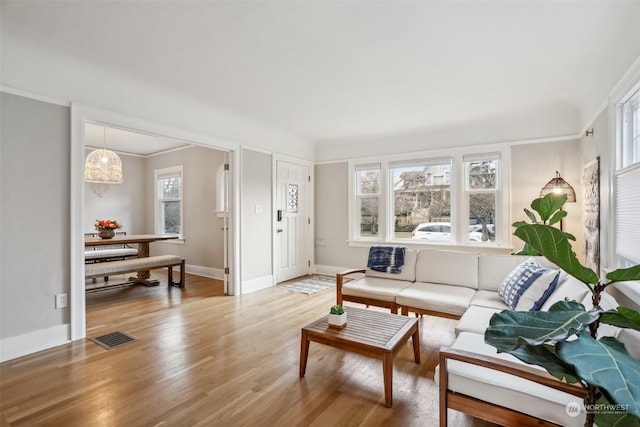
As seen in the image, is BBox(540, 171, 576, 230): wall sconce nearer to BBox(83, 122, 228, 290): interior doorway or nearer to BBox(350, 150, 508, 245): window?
BBox(350, 150, 508, 245): window

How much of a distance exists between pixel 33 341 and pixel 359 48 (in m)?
3.78

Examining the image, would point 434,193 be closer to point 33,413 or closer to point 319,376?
point 319,376

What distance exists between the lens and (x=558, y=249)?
1.06 meters

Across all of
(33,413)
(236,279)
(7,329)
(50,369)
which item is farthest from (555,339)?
(236,279)

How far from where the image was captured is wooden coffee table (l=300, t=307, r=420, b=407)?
1963mm

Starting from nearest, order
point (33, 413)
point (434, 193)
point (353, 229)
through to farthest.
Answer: point (33, 413), point (434, 193), point (353, 229)

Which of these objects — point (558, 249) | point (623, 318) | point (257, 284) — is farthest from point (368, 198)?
point (623, 318)

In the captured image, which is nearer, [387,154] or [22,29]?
[22,29]

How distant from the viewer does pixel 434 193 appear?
5.02 meters

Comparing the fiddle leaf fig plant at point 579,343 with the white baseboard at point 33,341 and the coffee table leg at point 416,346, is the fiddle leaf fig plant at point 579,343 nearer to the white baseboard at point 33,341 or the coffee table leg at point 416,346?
the coffee table leg at point 416,346

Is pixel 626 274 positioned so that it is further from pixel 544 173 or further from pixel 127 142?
pixel 127 142

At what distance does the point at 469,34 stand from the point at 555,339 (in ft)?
7.73

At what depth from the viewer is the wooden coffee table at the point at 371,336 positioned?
196 cm

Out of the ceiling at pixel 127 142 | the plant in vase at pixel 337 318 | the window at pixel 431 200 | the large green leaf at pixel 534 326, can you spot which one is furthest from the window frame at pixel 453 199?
the large green leaf at pixel 534 326
